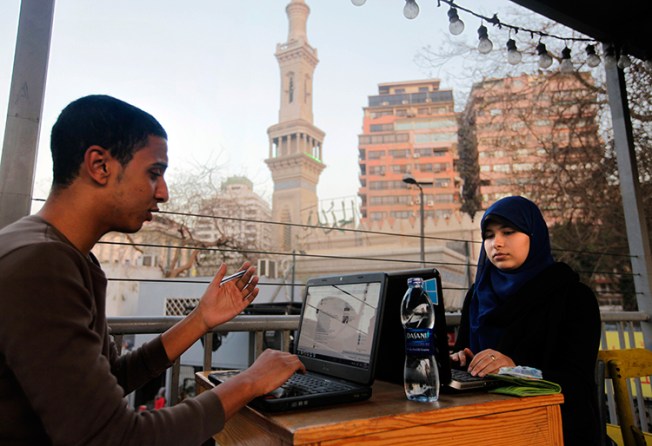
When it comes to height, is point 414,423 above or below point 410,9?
below

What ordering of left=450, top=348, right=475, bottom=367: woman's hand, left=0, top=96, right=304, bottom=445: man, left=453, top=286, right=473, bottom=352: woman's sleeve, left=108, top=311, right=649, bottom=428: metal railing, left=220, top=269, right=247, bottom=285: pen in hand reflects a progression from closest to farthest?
left=0, top=96, right=304, bottom=445: man
left=220, top=269, right=247, bottom=285: pen in hand
left=450, top=348, right=475, bottom=367: woman's hand
left=108, top=311, right=649, bottom=428: metal railing
left=453, top=286, right=473, bottom=352: woman's sleeve

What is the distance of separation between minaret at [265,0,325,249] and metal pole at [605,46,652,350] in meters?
32.4

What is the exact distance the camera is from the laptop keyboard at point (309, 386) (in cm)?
81

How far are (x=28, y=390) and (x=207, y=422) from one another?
245 millimetres

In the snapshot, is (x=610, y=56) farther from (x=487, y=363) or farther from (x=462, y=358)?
(x=487, y=363)

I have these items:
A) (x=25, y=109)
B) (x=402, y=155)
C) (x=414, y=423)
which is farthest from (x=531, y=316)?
(x=402, y=155)

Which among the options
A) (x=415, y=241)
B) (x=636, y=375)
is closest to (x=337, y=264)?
(x=415, y=241)

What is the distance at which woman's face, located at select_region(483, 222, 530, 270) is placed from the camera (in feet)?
4.67

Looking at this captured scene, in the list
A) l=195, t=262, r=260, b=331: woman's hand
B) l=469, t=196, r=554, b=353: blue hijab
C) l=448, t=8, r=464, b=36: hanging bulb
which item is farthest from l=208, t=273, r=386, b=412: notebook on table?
l=448, t=8, r=464, b=36: hanging bulb

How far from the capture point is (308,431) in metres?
0.63

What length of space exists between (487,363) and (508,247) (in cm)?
53

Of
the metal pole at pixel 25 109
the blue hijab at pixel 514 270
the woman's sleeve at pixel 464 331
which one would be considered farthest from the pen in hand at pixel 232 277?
the woman's sleeve at pixel 464 331

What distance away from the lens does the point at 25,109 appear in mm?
1350

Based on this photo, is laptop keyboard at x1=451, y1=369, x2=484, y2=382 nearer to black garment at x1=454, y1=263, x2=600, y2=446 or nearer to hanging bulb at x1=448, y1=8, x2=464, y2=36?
black garment at x1=454, y1=263, x2=600, y2=446
